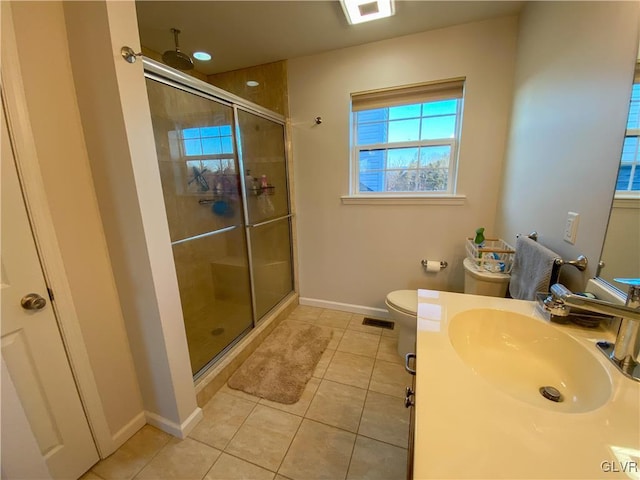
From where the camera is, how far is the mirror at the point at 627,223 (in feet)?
2.54

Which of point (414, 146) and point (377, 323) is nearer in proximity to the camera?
point (414, 146)

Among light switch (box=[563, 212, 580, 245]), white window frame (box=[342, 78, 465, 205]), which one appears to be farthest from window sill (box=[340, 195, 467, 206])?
light switch (box=[563, 212, 580, 245])

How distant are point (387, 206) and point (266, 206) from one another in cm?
108

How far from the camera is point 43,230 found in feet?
3.32

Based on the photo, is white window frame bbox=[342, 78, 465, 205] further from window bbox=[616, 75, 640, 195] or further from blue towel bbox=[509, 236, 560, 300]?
window bbox=[616, 75, 640, 195]

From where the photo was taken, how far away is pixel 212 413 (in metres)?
1.50

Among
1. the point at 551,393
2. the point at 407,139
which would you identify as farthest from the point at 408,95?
the point at 551,393

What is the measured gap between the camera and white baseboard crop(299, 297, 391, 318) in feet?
8.12

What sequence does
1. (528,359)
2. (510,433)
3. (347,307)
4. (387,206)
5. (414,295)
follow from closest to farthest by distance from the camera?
(510,433) < (528,359) < (414,295) < (387,206) < (347,307)

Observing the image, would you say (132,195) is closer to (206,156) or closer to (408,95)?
(206,156)

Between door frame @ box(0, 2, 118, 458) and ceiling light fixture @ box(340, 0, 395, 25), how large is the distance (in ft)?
5.07

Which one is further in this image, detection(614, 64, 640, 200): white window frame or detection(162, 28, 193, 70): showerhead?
detection(162, 28, 193, 70): showerhead

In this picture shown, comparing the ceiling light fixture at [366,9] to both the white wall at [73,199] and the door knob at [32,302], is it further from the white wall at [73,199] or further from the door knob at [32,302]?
the door knob at [32,302]

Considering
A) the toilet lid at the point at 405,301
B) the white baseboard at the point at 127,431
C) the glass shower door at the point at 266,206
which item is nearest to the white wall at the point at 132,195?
the white baseboard at the point at 127,431
